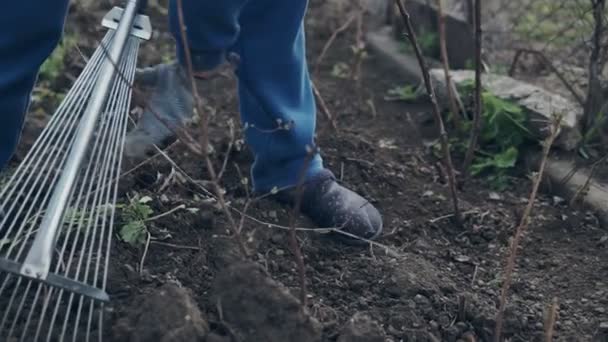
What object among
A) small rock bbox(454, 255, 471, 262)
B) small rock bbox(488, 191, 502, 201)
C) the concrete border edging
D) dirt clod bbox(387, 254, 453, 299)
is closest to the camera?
dirt clod bbox(387, 254, 453, 299)

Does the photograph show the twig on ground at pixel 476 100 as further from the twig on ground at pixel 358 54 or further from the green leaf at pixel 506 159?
the twig on ground at pixel 358 54

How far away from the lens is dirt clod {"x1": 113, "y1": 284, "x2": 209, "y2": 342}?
6.63 ft

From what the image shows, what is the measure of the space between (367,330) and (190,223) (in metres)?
0.69

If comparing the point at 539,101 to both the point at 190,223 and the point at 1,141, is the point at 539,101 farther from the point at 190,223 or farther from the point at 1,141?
the point at 1,141

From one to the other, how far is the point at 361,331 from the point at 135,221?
27.6 inches

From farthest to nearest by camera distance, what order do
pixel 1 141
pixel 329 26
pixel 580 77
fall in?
pixel 329 26 < pixel 580 77 < pixel 1 141

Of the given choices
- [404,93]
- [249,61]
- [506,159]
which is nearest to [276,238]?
[249,61]

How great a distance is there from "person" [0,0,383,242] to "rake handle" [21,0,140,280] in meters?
0.14

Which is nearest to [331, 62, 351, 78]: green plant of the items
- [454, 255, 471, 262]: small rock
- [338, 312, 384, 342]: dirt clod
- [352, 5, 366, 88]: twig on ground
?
[352, 5, 366, 88]: twig on ground

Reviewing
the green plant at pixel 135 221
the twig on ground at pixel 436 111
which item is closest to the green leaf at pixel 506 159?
the twig on ground at pixel 436 111

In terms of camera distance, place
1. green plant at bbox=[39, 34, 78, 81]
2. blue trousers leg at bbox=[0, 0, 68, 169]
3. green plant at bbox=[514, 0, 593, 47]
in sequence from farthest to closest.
→ green plant at bbox=[514, 0, 593, 47] < green plant at bbox=[39, 34, 78, 81] < blue trousers leg at bbox=[0, 0, 68, 169]

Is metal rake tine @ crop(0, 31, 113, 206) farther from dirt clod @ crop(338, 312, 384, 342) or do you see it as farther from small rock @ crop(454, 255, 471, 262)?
small rock @ crop(454, 255, 471, 262)

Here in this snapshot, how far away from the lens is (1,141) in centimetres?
253

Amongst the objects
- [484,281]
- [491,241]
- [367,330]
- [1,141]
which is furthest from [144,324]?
[491,241]
